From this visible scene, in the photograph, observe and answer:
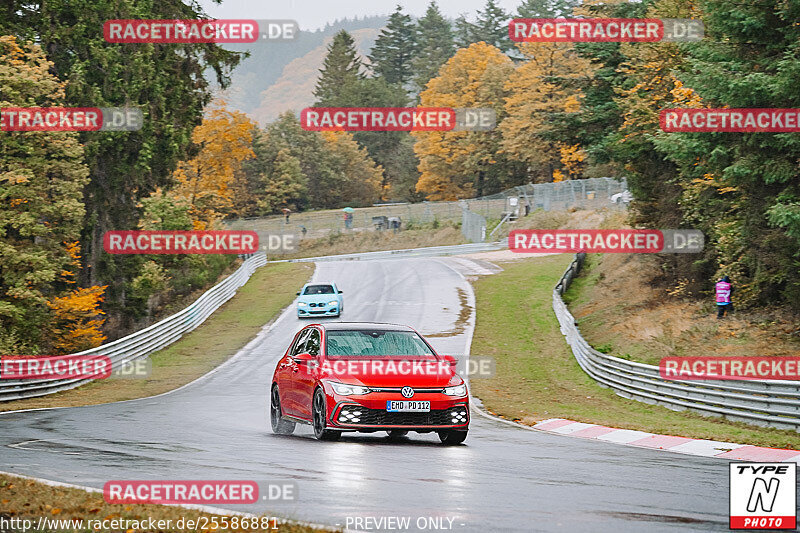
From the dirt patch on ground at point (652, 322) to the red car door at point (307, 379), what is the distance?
14.2 meters

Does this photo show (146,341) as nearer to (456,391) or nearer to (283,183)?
(456,391)

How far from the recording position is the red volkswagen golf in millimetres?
12500

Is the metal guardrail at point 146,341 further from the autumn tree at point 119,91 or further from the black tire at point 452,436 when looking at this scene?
the black tire at point 452,436

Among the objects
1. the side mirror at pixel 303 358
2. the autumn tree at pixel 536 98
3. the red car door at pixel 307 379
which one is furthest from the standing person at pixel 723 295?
the autumn tree at pixel 536 98

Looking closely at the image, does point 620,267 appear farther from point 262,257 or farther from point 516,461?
point 516,461

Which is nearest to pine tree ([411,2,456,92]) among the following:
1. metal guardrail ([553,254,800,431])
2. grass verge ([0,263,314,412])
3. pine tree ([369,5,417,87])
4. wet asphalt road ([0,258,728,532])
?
pine tree ([369,5,417,87])

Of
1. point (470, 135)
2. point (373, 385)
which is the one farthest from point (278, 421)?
point (470, 135)

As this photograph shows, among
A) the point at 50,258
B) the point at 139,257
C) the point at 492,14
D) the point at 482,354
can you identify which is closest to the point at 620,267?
the point at 482,354

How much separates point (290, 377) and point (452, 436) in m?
2.74

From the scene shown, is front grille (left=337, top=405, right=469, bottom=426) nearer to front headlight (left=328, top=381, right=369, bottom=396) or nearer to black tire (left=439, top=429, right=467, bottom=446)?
front headlight (left=328, top=381, right=369, bottom=396)

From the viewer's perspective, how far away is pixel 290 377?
47.0ft

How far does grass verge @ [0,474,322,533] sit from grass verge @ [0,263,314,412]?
1548cm

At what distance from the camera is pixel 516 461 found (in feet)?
36.7

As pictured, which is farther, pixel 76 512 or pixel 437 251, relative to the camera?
pixel 437 251
